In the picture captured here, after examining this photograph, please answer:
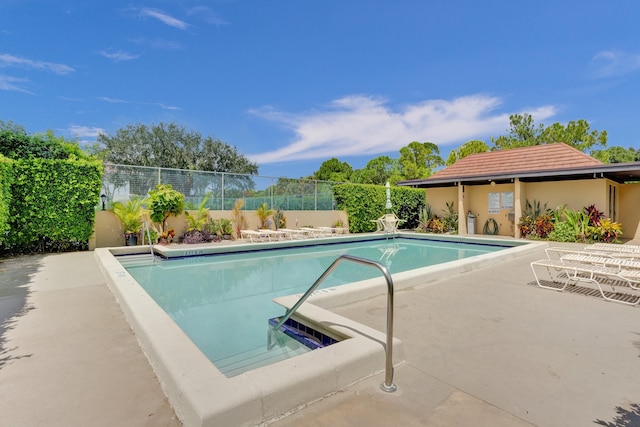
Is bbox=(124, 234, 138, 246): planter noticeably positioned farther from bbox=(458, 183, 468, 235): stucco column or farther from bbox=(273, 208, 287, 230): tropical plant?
bbox=(458, 183, 468, 235): stucco column

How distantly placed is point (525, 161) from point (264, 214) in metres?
13.5

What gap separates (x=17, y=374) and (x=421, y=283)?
5409mm

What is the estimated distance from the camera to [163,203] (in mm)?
12266

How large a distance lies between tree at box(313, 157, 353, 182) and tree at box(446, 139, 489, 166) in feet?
49.4

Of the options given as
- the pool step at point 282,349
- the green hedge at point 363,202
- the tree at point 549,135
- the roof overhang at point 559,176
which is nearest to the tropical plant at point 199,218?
the green hedge at point 363,202

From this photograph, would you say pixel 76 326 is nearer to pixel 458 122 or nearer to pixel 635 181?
pixel 635 181

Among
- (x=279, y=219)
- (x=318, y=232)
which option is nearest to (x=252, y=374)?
(x=318, y=232)

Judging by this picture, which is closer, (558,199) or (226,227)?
(558,199)

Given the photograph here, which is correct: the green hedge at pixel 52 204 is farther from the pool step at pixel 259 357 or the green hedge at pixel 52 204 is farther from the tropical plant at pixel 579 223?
the tropical plant at pixel 579 223

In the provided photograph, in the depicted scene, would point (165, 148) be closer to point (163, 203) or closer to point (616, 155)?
point (163, 203)

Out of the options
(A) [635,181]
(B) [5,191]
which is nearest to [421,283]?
(B) [5,191]

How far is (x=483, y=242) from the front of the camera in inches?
519

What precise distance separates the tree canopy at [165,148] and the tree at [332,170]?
1685 centimetres

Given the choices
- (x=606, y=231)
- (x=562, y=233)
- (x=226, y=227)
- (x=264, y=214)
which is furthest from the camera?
(x=264, y=214)
